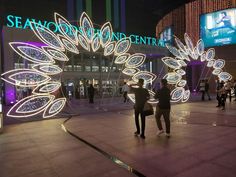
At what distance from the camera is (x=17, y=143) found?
6770 millimetres

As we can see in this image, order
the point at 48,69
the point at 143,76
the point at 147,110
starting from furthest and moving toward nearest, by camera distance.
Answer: the point at 143,76 → the point at 48,69 → the point at 147,110

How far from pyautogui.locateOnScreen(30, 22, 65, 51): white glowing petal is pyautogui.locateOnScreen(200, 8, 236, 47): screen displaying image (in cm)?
2306

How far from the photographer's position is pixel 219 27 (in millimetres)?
28547

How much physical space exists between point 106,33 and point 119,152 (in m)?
6.74

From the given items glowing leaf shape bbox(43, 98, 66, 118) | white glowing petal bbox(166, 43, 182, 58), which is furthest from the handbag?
white glowing petal bbox(166, 43, 182, 58)

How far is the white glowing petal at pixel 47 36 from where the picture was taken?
31.9 ft

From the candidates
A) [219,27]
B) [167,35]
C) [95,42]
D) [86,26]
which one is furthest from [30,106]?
[167,35]

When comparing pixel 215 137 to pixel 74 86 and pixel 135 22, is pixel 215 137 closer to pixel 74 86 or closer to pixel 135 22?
pixel 74 86

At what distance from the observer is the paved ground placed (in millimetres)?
4500

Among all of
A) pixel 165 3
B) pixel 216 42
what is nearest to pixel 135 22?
pixel 165 3

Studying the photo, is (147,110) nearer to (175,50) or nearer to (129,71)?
(129,71)

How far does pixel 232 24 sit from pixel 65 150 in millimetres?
27177

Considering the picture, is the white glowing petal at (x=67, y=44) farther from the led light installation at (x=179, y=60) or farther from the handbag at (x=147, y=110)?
the led light installation at (x=179, y=60)

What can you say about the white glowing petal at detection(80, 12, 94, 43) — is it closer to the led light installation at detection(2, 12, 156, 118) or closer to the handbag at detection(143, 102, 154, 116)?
the led light installation at detection(2, 12, 156, 118)
